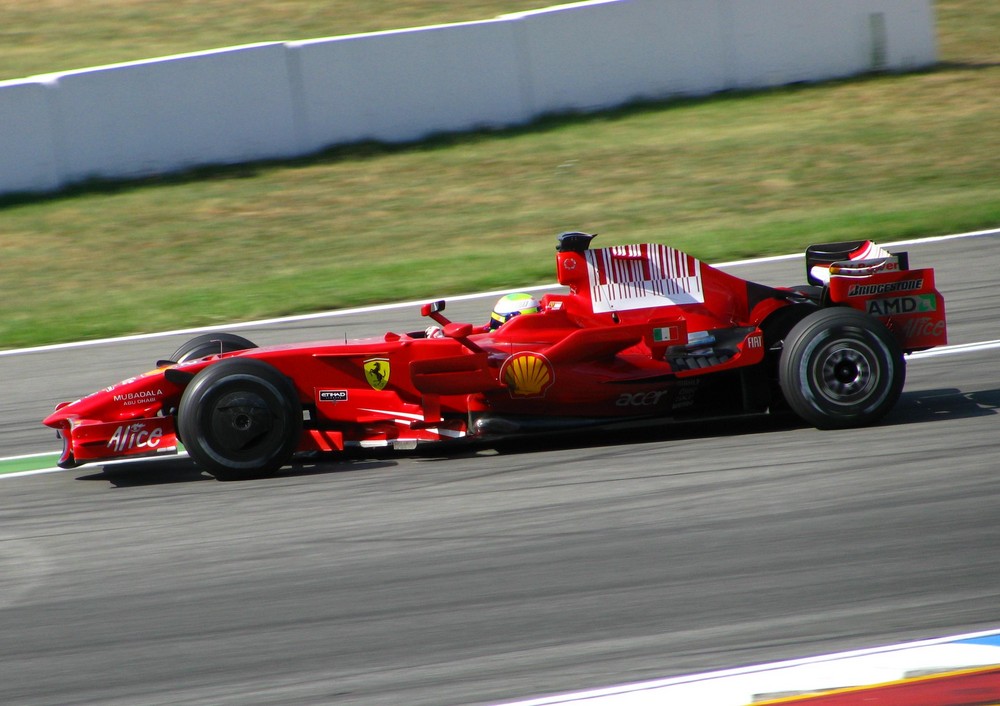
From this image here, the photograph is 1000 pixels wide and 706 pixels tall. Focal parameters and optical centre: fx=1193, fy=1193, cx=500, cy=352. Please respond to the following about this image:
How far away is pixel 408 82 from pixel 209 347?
28.9 feet

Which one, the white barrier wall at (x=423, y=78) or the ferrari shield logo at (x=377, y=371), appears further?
the white barrier wall at (x=423, y=78)

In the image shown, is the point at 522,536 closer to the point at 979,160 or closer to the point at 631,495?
the point at 631,495

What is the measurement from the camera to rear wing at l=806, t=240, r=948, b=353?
6305 millimetres

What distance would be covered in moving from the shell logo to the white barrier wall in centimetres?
924

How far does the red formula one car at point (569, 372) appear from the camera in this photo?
5.98 m

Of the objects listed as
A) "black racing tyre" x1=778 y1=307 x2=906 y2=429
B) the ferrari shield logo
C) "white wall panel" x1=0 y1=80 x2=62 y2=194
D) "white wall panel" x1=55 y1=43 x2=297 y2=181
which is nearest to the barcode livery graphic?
"black racing tyre" x1=778 y1=307 x2=906 y2=429

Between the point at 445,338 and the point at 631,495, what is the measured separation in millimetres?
1359

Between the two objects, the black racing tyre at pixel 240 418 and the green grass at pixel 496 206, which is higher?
the green grass at pixel 496 206

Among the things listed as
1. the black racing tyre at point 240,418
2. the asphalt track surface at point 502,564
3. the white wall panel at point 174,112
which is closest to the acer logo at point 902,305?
the asphalt track surface at point 502,564

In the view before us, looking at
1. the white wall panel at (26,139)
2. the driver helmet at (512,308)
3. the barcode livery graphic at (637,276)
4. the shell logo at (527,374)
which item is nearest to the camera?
the shell logo at (527,374)

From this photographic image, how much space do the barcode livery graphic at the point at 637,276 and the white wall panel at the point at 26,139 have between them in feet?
30.4

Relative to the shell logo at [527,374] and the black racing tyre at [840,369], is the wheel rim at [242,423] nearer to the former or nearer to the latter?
the shell logo at [527,374]

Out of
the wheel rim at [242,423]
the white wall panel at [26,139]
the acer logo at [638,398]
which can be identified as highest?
the white wall panel at [26,139]

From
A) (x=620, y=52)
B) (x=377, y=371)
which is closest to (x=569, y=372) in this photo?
(x=377, y=371)
